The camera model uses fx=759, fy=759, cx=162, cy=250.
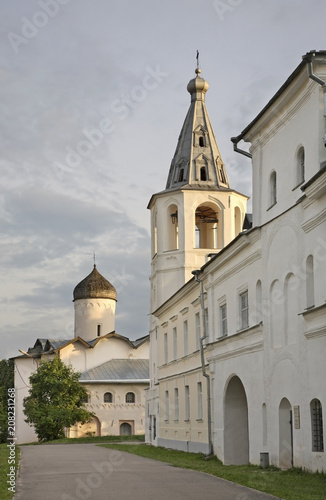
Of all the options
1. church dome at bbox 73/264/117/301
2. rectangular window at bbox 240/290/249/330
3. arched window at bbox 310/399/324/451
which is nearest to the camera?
arched window at bbox 310/399/324/451

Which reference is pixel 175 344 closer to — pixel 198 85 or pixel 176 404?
pixel 176 404

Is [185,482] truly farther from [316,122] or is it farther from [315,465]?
[316,122]

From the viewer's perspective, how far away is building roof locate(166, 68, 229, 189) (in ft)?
133

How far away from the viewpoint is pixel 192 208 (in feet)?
129

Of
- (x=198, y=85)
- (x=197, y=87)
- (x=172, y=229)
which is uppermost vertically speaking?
(x=198, y=85)

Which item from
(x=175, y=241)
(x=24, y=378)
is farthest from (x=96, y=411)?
(x=175, y=241)

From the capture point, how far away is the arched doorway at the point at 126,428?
60.1 metres

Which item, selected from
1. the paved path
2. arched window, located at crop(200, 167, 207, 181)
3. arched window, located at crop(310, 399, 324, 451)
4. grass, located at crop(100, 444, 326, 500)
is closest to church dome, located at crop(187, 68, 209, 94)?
arched window, located at crop(200, 167, 207, 181)

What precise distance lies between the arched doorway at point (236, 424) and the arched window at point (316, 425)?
23.4 ft

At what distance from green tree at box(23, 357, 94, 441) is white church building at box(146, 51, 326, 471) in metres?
20.7

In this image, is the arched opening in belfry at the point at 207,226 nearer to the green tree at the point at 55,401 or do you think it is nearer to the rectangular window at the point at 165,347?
the rectangular window at the point at 165,347

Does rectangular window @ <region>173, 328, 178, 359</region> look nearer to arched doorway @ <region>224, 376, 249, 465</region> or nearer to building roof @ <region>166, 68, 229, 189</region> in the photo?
building roof @ <region>166, 68, 229, 189</region>

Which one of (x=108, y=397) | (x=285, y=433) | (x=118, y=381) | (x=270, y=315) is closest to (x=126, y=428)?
(x=108, y=397)

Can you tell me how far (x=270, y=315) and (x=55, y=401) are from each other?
3745 centimetres
